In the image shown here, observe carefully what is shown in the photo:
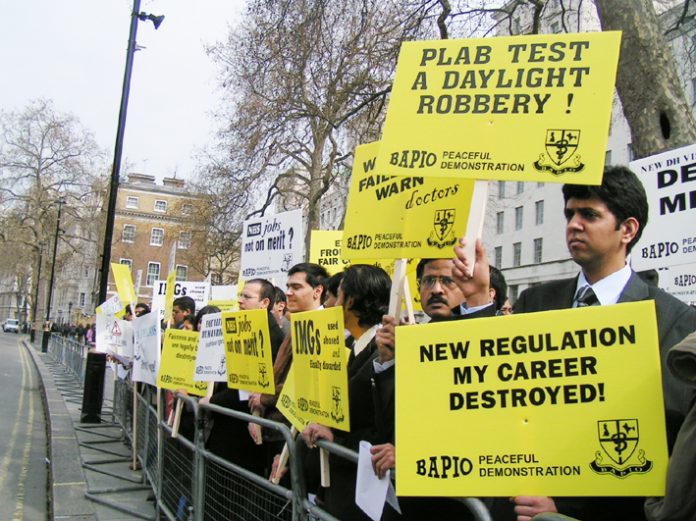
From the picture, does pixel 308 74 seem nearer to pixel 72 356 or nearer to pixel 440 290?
pixel 72 356

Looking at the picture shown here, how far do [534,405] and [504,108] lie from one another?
1.12 meters

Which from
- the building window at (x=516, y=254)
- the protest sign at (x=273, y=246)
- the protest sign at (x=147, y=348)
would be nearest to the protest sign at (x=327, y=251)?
the protest sign at (x=273, y=246)

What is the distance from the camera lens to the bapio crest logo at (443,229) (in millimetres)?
3062

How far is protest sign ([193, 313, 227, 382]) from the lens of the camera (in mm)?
4953

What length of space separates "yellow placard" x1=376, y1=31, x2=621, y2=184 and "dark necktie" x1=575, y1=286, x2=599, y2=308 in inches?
16.1

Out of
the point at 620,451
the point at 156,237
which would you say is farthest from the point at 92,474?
the point at 156,237

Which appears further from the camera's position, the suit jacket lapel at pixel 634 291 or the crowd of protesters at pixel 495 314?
the suit jacket lapel at pixel 634 291

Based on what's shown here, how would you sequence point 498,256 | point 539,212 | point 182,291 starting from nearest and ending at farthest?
1. point 182,291
2. point 539,212
3. point 498,256

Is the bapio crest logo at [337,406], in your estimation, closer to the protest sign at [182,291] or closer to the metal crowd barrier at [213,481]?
the metal crowd barrier at [213,481]

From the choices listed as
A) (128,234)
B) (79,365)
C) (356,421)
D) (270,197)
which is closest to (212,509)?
(356,421)

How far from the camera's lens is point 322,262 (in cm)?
692

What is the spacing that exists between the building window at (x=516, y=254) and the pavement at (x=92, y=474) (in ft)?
122

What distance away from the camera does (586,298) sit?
2.54 meters

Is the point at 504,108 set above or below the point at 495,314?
above
